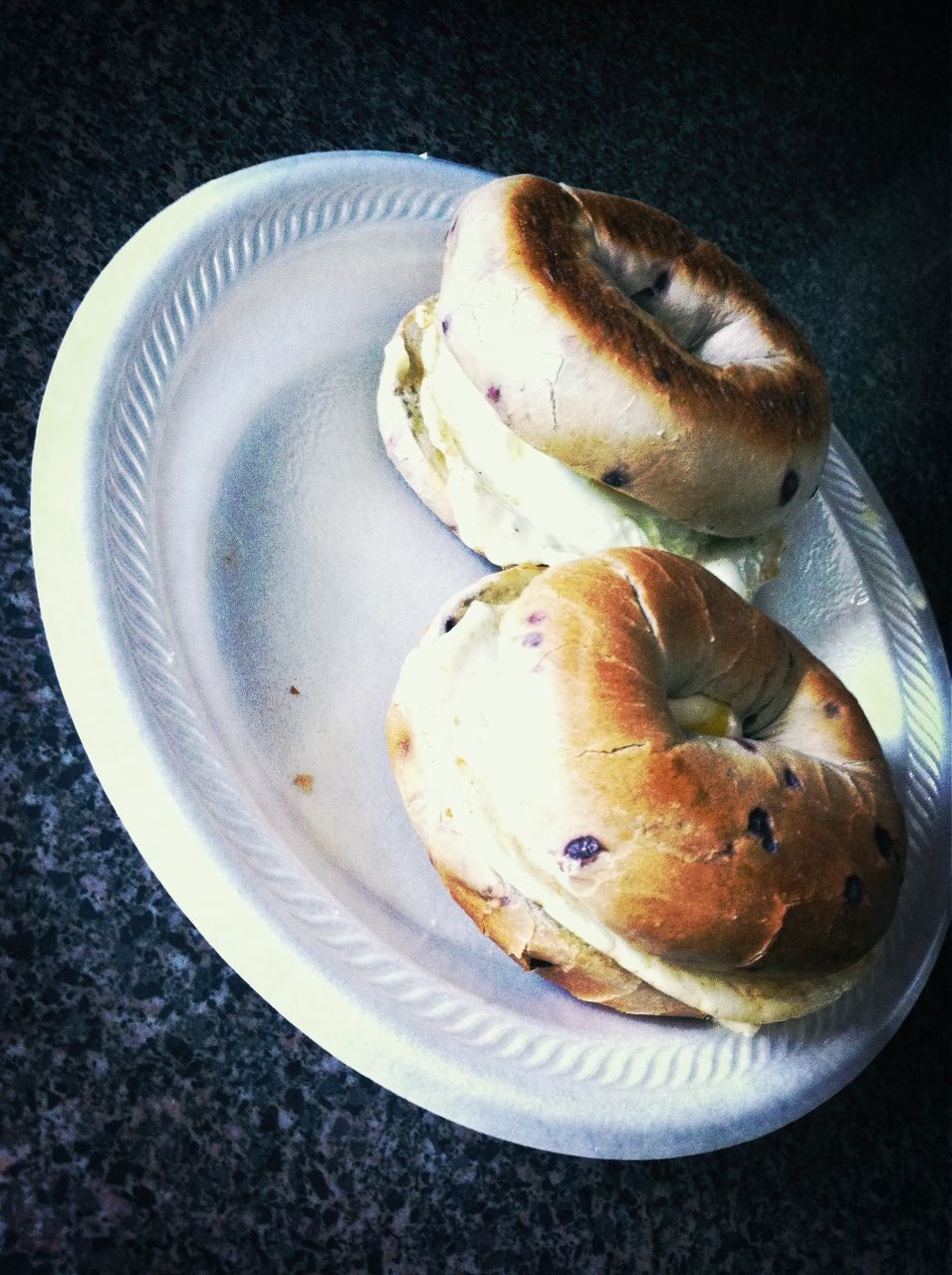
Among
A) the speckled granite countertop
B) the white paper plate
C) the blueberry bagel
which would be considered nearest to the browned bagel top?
the blueberry bagel

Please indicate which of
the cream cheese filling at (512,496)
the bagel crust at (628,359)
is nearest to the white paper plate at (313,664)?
the cream cheese filling at (512,496)

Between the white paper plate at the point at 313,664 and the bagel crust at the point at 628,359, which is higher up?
the bagel crust at the point at 628,359

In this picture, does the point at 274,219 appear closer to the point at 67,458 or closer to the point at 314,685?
the point at 67,458

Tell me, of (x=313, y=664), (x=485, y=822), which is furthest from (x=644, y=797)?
(x=313, y=664)

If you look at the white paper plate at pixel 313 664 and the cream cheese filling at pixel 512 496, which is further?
the cream cheese filling at pixel 512 496

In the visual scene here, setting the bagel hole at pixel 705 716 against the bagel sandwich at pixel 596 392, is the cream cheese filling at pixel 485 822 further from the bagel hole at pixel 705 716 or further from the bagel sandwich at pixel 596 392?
the bagel sandwich at pixel 596 392
